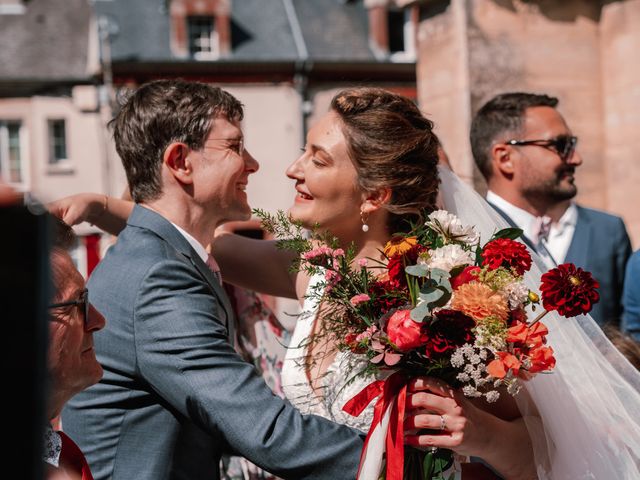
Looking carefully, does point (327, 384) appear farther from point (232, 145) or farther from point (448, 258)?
point (232, 145)

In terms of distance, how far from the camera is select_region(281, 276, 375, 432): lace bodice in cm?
266

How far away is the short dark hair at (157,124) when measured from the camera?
295cm

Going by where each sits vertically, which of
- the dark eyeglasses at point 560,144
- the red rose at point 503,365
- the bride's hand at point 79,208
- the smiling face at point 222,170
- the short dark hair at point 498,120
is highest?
the short dark hair at point 498,120

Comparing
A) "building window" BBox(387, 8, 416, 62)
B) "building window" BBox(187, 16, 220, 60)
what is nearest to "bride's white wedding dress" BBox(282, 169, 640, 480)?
"building window" BBox(387, 8, 416, 62)

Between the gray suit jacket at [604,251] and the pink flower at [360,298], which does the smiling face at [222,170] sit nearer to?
the pink flower at [360,298]

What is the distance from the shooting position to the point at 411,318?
7.22 feet

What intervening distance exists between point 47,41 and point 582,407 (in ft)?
89.9

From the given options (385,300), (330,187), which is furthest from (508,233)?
(330,187)

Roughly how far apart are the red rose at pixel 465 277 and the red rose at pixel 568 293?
17 centimetres

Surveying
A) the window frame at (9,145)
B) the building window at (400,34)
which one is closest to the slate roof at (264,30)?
the building window at (400,34)

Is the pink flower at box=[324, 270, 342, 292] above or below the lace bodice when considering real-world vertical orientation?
above

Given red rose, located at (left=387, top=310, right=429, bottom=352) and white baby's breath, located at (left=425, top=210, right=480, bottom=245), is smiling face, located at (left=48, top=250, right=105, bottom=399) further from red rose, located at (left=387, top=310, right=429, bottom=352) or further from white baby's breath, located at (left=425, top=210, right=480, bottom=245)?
white baby's breath, located at (left=425, top=210, right=480, bottom=245)

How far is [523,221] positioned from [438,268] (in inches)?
103

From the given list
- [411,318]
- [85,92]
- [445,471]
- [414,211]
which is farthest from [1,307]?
[85,92]
